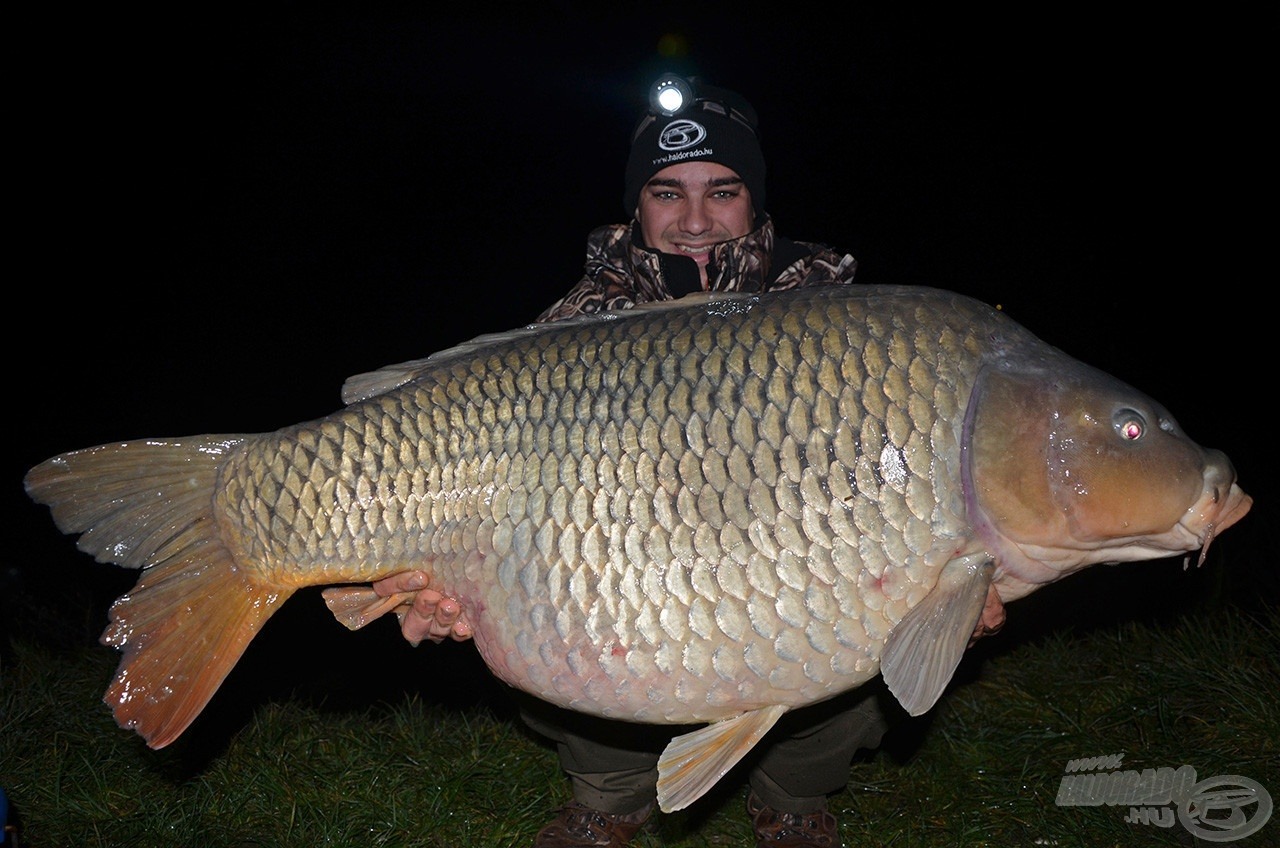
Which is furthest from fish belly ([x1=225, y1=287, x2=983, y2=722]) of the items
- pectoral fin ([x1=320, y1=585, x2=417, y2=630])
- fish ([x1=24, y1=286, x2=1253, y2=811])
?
pectoral fin ([x1=320, y1=585, x2=417, y2=630])

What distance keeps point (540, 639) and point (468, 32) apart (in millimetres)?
23895

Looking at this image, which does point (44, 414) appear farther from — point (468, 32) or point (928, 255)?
point (468, 32)

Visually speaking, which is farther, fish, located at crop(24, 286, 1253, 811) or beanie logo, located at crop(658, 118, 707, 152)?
beanie logo, located at crop(658, 118, 707, 152)

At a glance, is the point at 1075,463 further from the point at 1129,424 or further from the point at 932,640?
the point at 932,640

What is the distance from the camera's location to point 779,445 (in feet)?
4.31

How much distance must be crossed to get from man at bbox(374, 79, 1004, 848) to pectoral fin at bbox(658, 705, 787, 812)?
43 cm

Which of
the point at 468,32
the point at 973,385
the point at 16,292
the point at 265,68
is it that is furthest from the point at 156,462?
the point at 468,32

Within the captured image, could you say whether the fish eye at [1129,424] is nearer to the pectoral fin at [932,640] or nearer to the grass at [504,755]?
the pectoral fin at [932,640]

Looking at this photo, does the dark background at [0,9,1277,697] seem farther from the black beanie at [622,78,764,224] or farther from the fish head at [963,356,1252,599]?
the fish head at [963,356,1252,599]

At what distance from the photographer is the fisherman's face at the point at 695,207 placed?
7.29ft

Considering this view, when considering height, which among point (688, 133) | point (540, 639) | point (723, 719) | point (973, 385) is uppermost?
point (688, 133)

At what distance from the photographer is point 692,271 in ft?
7.05

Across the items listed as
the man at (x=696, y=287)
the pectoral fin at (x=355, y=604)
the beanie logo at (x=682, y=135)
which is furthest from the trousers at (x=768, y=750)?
the beanie logo at (x=682, y=135)

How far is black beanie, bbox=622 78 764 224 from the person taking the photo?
2199 millimetres
